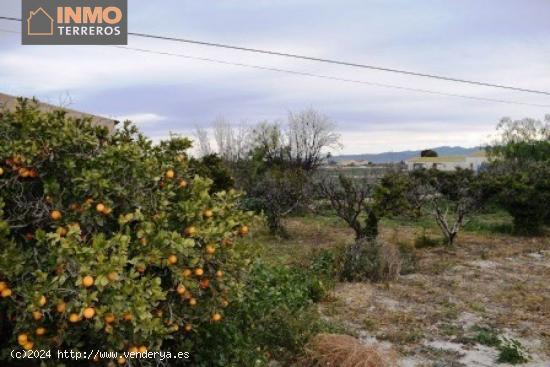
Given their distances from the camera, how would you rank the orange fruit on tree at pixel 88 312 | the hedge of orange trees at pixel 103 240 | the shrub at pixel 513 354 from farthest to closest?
the shrub at pixel 513 354 < the hedge of orange trees at pixel 103 240 < the orange fruit on tree at pixel 88 312

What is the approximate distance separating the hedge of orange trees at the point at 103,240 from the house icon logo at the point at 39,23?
6394mm

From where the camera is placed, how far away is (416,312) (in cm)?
537

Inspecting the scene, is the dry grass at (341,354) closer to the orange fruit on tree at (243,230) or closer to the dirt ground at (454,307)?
the dirt ground at (454,307)

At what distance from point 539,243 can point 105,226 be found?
9818 millimetres

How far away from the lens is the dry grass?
140 inches

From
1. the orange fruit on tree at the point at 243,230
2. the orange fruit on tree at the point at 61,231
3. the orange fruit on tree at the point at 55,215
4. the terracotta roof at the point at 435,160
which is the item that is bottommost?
the orange fruit on tree at the point at 243,230

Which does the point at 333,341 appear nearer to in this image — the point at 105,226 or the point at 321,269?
the point at 105,226

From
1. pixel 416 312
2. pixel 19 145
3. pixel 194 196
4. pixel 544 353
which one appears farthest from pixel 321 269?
pixel 19 145

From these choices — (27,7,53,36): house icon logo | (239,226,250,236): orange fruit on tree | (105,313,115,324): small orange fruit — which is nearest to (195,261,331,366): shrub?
(239,226,250,236): orange fruit on tree

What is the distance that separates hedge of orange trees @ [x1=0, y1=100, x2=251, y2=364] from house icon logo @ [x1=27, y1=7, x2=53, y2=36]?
6394 millimetres

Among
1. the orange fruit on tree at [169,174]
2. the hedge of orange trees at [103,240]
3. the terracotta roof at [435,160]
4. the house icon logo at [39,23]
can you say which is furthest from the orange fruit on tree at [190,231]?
the terracotta roof at [435,160]

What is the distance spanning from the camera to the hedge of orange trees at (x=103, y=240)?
2.27 meters

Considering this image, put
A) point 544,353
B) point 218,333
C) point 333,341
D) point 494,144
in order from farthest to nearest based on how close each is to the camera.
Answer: point 494,144 < point 544,353 < point 333,341 < point 218,333

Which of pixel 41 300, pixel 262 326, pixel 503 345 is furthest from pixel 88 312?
pixel 503 345
